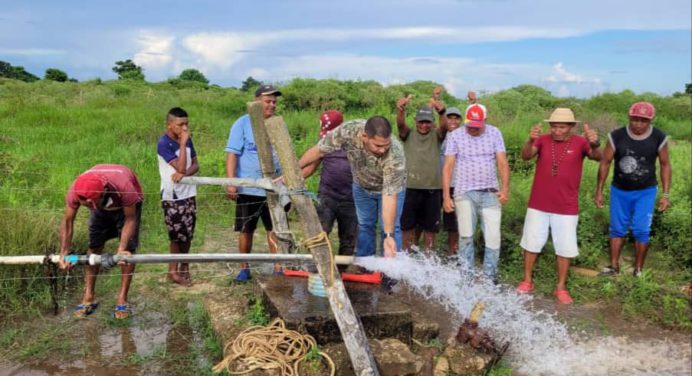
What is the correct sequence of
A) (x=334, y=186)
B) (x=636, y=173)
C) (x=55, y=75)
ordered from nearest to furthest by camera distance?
(x=334, y=186) → (x=636, y=173) → (x=55, y=75)

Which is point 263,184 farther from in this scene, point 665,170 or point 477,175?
point 665,170

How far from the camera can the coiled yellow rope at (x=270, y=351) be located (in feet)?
11.8

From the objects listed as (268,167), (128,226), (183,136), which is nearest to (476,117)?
(268,167)

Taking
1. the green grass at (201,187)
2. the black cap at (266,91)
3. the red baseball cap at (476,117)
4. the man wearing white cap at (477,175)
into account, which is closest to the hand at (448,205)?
the man wearing white cap at (477,175)

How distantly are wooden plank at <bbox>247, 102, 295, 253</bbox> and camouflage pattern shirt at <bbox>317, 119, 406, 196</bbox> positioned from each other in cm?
74

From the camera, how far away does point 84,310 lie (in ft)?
15.3

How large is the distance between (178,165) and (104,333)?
1.55 metres

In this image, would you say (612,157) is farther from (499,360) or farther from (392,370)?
(392,370)

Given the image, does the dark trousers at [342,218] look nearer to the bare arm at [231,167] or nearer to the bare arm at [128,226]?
the bare arm at [231,167]

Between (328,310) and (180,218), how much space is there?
1.93 m

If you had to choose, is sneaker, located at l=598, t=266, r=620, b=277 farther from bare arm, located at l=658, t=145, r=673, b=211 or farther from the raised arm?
the raised arm

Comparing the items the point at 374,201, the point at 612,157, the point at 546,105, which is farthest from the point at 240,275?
the point at 546,105

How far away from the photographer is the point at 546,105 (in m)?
21.1

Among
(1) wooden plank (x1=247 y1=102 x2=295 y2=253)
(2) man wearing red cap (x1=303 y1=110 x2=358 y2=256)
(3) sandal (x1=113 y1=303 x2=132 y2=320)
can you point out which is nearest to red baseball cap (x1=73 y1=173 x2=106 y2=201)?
(3) sandal (x1=113 y1=303 x2=132 y2=320)
